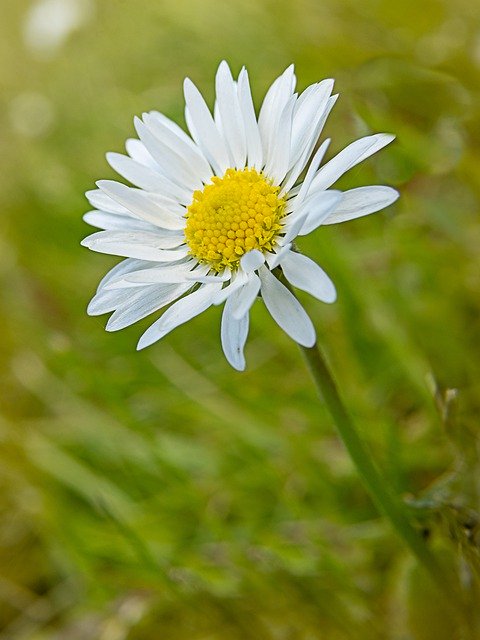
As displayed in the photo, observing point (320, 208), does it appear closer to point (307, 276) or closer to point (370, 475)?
point (307, 276)

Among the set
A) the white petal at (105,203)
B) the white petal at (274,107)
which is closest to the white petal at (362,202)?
the white petal at (274,107)

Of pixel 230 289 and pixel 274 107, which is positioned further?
pixel 274 107

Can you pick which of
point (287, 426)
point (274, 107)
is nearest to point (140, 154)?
point (274, 107)

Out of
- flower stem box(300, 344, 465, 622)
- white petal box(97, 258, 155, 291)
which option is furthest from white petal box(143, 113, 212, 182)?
flower stem box(300, 344, 465, 622)

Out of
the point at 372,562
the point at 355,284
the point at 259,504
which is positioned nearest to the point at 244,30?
the point at 355,284

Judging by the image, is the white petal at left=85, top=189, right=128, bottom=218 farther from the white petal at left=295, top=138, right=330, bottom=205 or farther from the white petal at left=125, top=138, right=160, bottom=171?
the white petal at left=295, top=138, right=330, bottom=205

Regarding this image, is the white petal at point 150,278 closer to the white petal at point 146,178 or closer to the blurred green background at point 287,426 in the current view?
the white petal at point 146,178
